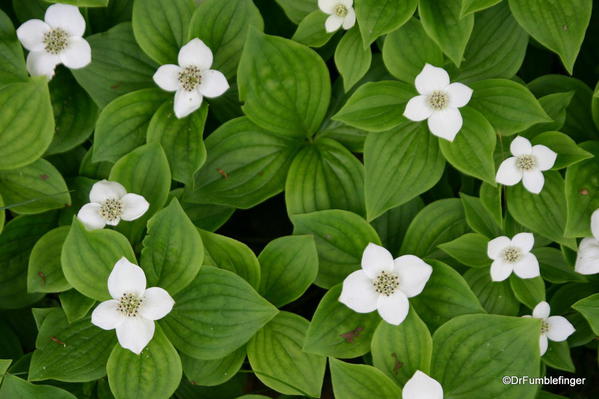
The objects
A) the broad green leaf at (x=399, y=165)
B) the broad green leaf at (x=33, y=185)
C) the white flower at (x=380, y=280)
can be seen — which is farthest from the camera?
the broad green leaf at (x=33, y=185)

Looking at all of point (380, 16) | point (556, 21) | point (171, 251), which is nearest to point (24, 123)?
point (171, 251)

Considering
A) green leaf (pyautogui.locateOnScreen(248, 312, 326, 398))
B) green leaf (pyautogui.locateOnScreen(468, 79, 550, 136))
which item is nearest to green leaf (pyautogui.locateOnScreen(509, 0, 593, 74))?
green leaf (pyautogui.locateOnScreen(468, 79, 550, 136))

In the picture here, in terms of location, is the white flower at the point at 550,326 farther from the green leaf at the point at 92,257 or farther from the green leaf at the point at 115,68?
the green leaf at the point at 115,68

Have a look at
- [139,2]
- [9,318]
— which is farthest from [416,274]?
[9,318]

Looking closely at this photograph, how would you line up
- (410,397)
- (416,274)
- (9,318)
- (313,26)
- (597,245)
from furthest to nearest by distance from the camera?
(9,318)
(313,26)
(597,245)
(416,274)
(410,397)

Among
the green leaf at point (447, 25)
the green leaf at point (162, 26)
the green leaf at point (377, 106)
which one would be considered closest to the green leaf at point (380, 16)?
the green leaf at point (447, 25)

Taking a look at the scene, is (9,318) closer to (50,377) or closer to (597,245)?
(50,377)

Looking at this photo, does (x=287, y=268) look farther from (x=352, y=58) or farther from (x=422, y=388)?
(x=352, y=58)
